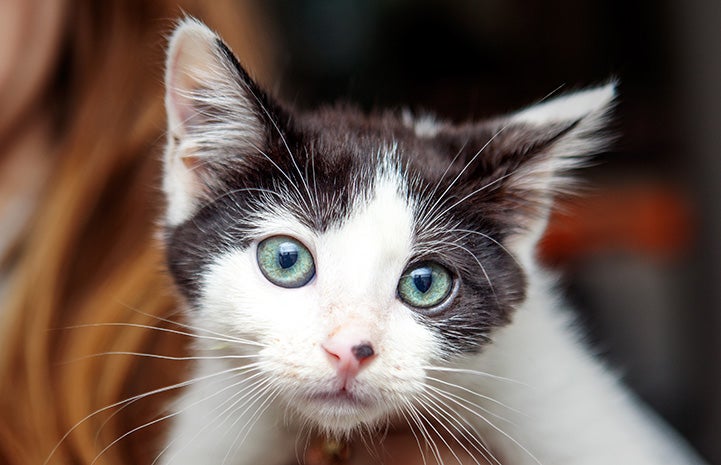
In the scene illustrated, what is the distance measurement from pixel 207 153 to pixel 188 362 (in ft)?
0.75

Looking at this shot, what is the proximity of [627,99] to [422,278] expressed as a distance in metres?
1.12

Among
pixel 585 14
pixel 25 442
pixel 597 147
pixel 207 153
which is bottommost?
pixel 25 442

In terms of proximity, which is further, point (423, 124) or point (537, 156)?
point (423, 124)

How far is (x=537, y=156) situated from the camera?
0.73 meters

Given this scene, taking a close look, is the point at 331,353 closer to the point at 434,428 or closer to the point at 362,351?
the point at 362,351

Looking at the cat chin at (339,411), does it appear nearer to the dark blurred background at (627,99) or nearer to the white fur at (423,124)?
the white fur at (423,124)

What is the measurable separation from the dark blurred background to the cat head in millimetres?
723

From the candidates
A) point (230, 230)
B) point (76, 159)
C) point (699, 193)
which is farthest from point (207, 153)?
point (699, 193)

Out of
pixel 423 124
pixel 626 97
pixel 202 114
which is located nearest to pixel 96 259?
pixel 202 114

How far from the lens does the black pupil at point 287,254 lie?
0.68 meters

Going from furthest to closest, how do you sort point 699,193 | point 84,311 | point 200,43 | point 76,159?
point 699,193, point 76,159, point 84,311, point 200,43

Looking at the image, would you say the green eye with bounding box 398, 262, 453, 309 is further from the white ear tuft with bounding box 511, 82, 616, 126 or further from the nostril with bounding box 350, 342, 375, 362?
the white ear tuft with bounding box 511, 82, 616, 126

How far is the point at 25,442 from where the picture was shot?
764 mm

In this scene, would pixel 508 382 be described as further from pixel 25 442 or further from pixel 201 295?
pixel 25 442
